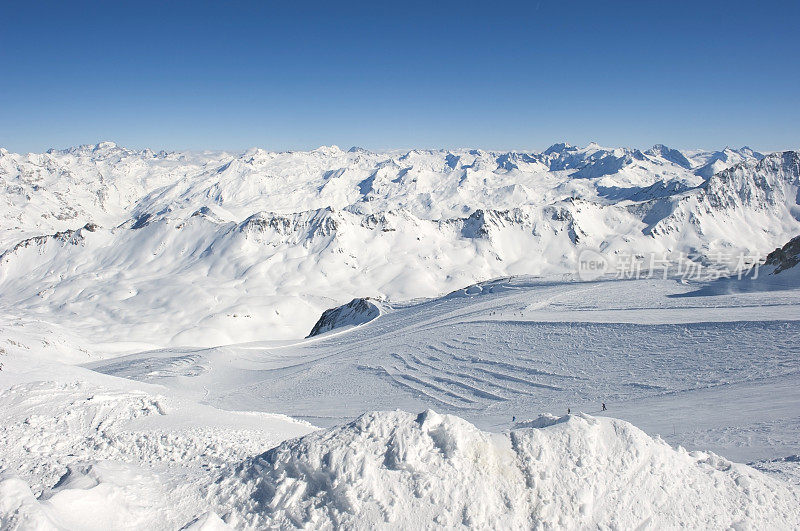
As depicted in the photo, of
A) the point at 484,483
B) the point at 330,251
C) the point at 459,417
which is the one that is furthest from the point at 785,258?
the point at 330,251

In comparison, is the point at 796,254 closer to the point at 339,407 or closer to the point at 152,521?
the point at 339,407

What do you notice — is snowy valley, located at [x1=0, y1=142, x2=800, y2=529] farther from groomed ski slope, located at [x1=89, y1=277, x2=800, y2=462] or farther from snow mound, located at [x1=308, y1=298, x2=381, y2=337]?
snow mound, located at [x1=308, y1=298, x2=381, y2=337]

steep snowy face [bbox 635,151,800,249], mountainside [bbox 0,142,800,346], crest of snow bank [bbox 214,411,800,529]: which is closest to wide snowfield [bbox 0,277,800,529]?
crest of snow bank [bbox 214,411,800,529]

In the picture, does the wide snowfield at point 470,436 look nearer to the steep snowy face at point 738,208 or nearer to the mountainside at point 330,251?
the mountainside at point 330,251

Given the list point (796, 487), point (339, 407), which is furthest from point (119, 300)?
point (796, 487)

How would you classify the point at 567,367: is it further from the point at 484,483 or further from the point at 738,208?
the point at 738,208

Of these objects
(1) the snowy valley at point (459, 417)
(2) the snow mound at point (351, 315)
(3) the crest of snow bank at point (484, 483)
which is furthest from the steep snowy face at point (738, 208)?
(3) the crest of snow bank at point (484, 483)
